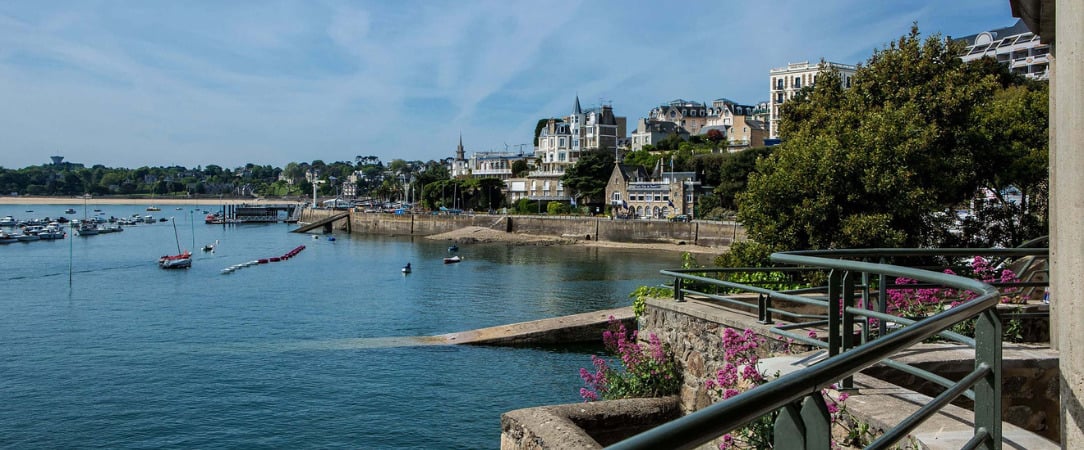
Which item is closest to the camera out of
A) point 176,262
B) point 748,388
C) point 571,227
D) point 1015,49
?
point 748,388

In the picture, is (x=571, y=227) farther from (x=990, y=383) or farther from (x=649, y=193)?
(x=990, y=383)

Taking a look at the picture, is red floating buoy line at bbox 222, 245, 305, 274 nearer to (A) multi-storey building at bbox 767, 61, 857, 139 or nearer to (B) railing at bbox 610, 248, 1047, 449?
(B) railing at bbox 610, 248, 1047, 449

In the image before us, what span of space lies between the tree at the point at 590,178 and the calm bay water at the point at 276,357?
173 ft

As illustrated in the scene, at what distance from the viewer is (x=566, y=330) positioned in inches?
969

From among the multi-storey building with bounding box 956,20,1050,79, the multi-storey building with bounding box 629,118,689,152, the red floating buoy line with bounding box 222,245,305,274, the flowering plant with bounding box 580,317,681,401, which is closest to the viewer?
the flowering plant with bounding box 580,317,681,401

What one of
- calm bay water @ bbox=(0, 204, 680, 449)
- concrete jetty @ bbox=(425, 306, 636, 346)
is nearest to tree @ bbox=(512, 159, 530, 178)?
calm bay water @ bbox=(0, 204, 680, 449)

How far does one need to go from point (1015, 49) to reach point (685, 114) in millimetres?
71045

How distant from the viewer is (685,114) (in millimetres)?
159750

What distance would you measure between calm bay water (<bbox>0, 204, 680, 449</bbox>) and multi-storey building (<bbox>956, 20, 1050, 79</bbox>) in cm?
5987

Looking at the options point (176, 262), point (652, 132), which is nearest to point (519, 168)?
point (652, 132)

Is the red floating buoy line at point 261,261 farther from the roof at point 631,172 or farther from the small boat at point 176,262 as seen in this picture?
the roof at point 631,172

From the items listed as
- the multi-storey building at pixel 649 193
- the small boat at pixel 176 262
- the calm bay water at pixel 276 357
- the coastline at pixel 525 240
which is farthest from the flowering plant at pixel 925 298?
the multi-storey building at pixel 649 193

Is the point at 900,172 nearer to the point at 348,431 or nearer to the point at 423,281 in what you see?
the point at 348,431

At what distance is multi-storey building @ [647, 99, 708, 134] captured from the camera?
158m
